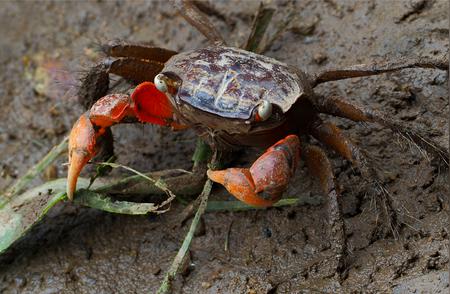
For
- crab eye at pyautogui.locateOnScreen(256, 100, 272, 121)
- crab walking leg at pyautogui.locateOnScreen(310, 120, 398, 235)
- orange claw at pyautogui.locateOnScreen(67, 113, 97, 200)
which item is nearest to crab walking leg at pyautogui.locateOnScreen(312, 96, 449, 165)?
crab walking leg at pyautogui.locateOnScreen(310, 120, 398, 235)

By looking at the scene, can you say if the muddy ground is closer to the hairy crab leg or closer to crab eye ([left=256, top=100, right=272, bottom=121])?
the hairy crab leg

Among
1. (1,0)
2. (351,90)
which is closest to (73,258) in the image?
(351,90)

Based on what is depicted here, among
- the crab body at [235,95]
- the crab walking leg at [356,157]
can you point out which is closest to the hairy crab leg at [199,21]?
the crab body at [235,95]

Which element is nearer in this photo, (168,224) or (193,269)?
(193,269)

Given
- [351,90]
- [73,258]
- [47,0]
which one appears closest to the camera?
[73,258]

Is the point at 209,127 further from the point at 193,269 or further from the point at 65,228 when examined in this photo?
the point at 65,228

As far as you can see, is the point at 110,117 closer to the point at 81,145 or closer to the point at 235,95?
the point at 81,145
